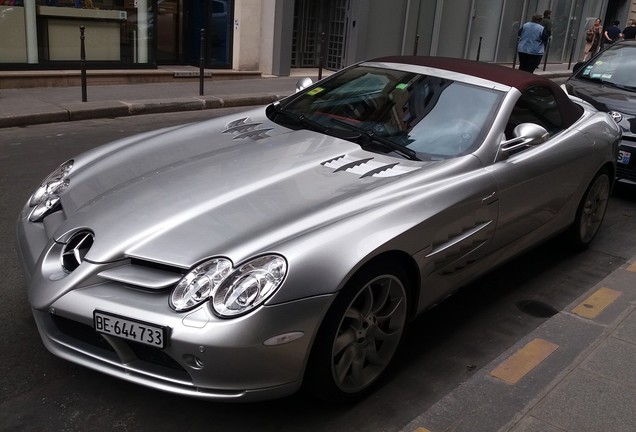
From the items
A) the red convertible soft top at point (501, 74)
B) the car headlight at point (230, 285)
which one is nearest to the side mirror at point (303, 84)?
the red convertible soft top at point (501, 74)

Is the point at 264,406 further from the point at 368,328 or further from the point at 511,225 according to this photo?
the point at 511,225

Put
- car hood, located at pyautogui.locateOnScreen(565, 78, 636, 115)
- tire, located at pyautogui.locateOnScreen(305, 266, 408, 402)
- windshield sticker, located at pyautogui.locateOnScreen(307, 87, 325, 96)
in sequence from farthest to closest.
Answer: car hood, located at pyautogui.locateOnScreen(565, 78, 636, 115) → windshield sticker, located at pyautogui.locateOnScreen(307, 87, 325, 96) → tire, located at pyautogui.locateOnScreen(305, 266, 408, 402)

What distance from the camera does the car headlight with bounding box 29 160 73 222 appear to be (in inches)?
138

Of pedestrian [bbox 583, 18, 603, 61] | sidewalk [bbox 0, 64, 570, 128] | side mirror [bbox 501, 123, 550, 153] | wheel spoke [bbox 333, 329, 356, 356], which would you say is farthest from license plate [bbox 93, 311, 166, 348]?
pedestrian [bbox 583, 18, 603, 61]

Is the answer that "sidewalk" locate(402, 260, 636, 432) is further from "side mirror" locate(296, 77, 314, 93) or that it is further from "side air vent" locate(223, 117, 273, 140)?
"side mirror" locate(296, 77, 314, 93)

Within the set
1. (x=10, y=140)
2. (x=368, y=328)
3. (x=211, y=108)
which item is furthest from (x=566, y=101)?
(x=211, y=108)

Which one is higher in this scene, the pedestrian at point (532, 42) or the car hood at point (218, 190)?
the pedestrian at point (532, 42)

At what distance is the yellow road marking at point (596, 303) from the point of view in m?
4.11

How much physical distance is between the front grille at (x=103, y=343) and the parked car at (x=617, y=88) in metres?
5.45

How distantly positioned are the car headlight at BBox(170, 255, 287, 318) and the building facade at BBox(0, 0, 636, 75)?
8090 mm

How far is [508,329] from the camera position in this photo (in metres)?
4.03

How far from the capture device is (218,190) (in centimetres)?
321

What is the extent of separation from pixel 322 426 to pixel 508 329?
157 centimetres

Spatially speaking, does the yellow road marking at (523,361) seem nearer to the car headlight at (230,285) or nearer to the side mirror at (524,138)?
the side mirror at (524,138)
